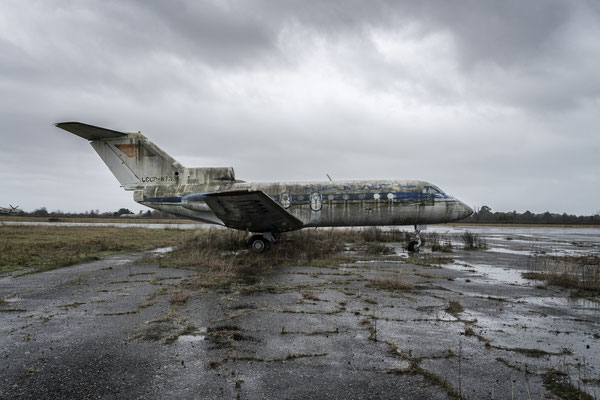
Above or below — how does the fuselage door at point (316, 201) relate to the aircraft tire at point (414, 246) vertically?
above

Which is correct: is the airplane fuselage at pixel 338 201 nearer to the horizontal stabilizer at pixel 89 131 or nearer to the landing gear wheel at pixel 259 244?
the landing gear wheel at pixel 259 244

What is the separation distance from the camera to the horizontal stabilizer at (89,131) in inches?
565

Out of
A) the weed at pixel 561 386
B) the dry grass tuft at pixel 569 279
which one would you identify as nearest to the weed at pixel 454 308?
the weed at pixel 561 386

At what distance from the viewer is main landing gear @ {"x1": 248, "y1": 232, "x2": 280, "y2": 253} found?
15548mm

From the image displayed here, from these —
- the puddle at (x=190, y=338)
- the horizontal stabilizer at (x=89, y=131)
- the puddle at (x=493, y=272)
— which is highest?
the horizontal stabilizer at (x=89, y=131)

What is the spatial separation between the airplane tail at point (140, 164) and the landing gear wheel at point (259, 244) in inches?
143

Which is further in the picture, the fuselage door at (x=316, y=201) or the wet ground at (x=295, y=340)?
the fuselage door at (x=316, y=201)

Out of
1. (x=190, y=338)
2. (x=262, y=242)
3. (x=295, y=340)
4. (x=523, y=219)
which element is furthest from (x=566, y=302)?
(x=523, y=219)

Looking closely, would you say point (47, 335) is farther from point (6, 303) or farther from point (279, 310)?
point (279, 310)

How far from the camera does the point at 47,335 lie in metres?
5.18

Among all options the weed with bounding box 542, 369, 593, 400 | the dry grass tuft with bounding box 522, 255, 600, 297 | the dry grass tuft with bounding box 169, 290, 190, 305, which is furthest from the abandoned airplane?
the weed with bounding box 542, 369, 593, 400

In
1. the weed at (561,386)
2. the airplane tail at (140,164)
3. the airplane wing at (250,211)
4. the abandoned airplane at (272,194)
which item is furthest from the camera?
the airplane tail at (140,164)

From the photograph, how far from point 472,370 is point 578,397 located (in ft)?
3.10

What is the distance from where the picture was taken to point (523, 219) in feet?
301
